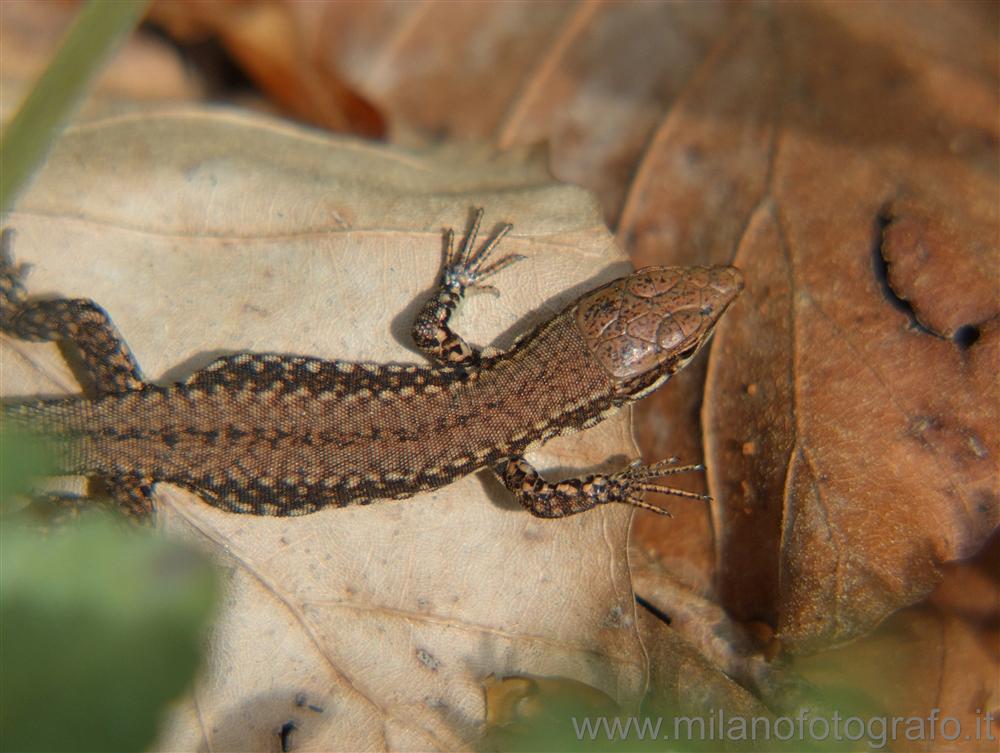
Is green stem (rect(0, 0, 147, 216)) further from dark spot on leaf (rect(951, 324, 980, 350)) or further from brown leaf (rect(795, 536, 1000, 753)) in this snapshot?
brown leaf (rect(795, 536, 1000, 753))

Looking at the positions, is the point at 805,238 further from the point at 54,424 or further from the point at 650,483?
the point at 54,424

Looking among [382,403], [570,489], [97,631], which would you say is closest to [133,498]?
[382,403]

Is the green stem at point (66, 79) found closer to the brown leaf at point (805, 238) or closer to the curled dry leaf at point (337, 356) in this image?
the curled dry leaf at point (337, 356)

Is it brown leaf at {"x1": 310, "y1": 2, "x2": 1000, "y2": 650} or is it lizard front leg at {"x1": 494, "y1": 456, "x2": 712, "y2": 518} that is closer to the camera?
brown leaf at {"x1": 310, "y1": 2, "x2": 1000, "y2": 650}

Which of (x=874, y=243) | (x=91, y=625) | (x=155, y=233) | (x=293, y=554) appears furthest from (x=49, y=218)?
(x=874, y=243)

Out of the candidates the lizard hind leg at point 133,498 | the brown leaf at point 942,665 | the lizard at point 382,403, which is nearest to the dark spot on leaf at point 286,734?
the lizard at point 382,403

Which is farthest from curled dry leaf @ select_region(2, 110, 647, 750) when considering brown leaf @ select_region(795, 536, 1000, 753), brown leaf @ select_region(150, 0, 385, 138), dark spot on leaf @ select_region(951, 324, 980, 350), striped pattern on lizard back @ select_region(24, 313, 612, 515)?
dark spot on leaf @ select_region(951, 324, 980, 350)
